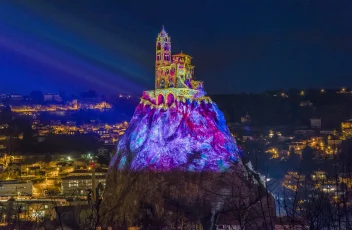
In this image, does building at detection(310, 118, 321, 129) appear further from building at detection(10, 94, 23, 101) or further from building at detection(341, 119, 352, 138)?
building at detection(10, 94, 23, 101)

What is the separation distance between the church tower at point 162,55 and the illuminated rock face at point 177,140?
1.71m

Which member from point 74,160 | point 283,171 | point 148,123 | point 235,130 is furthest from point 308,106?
point 148,123

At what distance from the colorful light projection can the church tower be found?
0.32 feet

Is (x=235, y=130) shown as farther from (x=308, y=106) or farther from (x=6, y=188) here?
(x=6, y=188)

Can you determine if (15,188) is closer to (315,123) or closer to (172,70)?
(172,70)

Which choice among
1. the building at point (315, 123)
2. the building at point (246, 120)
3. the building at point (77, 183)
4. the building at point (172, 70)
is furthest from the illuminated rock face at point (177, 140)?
the building at point (246, 120)

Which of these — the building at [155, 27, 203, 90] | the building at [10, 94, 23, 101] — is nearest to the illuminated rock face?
the building at [155, 27, 203, 90]

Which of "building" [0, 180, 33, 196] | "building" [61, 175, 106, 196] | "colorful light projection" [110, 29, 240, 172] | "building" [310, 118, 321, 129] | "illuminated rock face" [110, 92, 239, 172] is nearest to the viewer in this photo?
"illuminated rock face" [110, 92, 239, 172]

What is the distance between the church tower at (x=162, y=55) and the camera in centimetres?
3397

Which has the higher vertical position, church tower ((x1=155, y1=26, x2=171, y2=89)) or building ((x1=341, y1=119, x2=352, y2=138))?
church tower ((x1=155, y1=26, x2=171, y2=89))

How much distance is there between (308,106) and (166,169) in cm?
5216

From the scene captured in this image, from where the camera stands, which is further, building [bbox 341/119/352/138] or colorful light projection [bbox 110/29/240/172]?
building [bbox 341/119/352/138]

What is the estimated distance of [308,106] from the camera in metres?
76.3

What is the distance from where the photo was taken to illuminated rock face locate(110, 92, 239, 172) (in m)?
29.8
